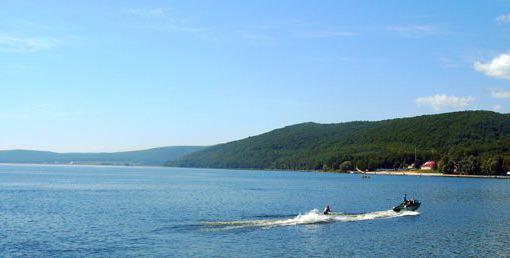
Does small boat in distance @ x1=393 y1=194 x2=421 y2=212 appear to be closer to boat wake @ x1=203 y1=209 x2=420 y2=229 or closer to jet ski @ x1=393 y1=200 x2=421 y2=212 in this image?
jet ski @ x1=393 y1=200 x2=421 y2=212

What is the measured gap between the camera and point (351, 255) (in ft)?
160

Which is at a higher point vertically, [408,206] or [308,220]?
[408,206]

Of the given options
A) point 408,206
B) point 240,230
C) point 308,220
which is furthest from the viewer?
point 408,206

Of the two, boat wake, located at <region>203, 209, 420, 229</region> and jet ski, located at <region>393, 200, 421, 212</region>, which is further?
jet ski, located at <region>393, 200, 421, 212</region>

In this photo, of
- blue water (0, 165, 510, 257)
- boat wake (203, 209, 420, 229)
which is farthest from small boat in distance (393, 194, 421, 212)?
blue water (0, 165, 510, 257)

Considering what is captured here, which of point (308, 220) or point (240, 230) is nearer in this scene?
point (240, 230)

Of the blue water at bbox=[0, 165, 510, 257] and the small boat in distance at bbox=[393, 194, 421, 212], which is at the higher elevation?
the small boat in distance at bbox=[393, 194, 421, 212]

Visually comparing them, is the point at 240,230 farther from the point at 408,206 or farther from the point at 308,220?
the point at 408,206

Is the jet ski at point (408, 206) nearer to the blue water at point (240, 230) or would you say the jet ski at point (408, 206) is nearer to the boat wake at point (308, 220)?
the boat wake at point (308, 220)

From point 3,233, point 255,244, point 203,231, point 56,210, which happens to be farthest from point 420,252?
point 56,210

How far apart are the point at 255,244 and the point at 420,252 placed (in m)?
14.4

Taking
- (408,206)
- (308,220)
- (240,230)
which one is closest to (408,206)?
(408,206)

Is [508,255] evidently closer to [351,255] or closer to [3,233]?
[351,255]

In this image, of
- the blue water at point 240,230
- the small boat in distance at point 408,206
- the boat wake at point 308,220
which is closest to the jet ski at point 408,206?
the small boat in distance at point 408,206
